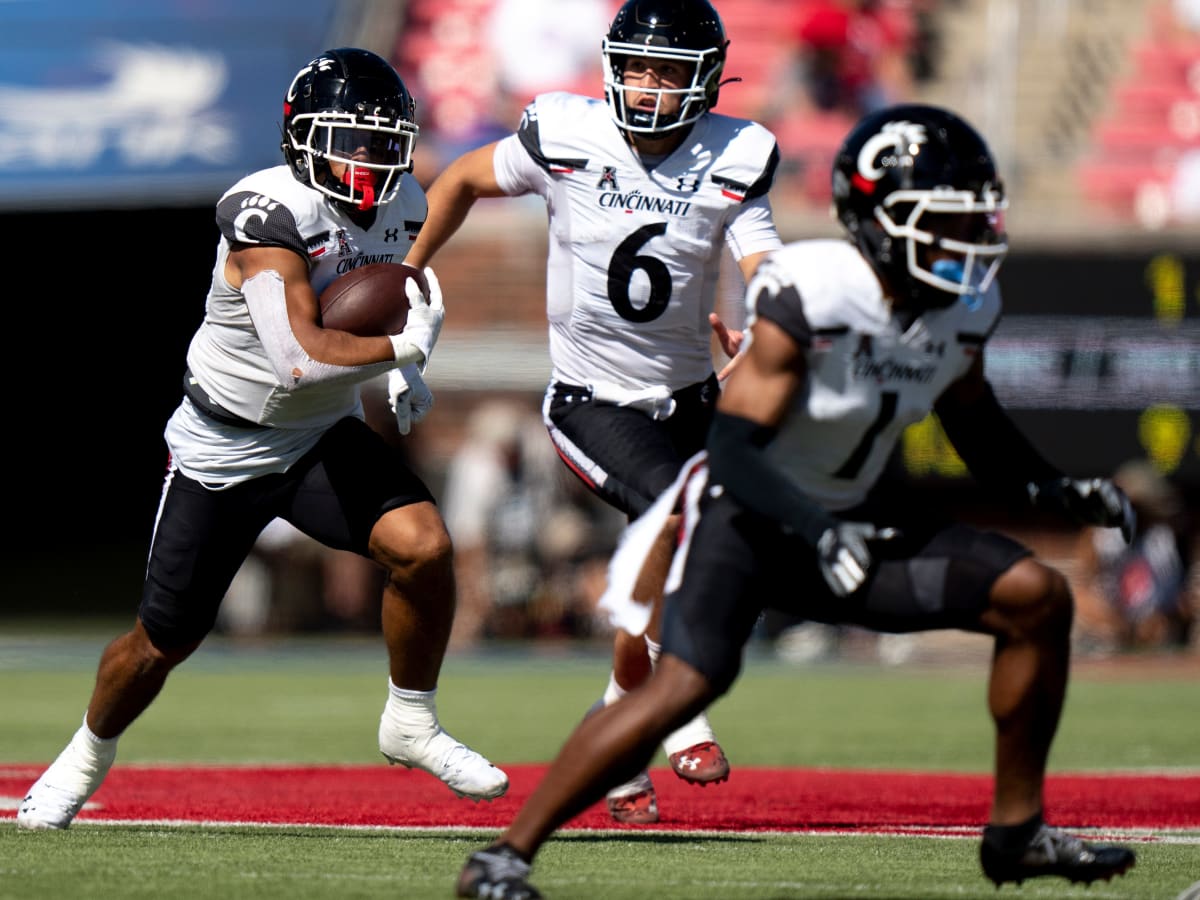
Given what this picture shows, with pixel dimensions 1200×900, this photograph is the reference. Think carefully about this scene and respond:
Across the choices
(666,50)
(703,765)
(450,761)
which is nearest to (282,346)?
(450,761)

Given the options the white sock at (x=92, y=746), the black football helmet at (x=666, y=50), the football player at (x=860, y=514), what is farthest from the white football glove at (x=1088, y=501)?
the white sock at (x=92, y=746)

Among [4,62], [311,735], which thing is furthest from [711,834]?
[4,62]

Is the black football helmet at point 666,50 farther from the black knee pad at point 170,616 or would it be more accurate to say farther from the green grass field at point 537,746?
the green grass field at point 537,746

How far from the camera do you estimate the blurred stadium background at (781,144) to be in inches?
583

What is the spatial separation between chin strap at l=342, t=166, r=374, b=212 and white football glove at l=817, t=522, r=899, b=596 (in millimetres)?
2048

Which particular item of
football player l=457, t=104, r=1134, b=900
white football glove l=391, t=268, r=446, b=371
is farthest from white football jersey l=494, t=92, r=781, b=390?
football player l=457, t=104, r=1134, b=900

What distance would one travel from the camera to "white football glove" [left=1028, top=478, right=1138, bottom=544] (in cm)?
425

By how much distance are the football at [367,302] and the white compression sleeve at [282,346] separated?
130 millimetres

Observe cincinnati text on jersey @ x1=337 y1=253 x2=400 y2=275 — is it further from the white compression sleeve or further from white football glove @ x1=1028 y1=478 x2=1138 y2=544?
white football glove @ x1=1028 y1=478 x2=1138 y2=544

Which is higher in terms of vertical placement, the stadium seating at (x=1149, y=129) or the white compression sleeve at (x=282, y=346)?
the white compression sleeve at (x=282, y=346)

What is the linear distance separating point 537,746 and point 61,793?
372 centimetres

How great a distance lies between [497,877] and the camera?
3.83 metres

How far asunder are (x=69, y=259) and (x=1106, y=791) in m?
17.1

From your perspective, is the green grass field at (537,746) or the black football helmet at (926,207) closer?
the black football helmet at (926,207)
